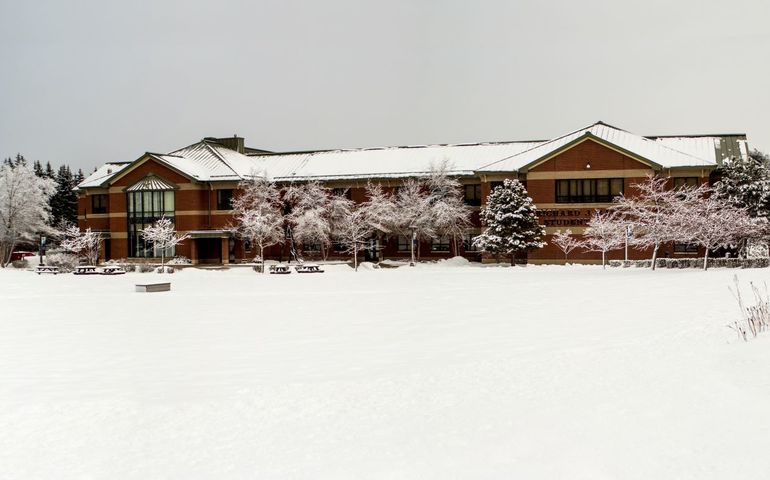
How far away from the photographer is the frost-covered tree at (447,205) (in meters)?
58.5

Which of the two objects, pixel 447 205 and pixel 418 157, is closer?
pixel 447 205

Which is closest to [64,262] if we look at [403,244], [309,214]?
[309,214]

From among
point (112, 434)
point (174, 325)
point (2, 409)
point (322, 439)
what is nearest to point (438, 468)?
point (322, 439)

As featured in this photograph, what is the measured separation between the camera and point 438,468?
371 inches

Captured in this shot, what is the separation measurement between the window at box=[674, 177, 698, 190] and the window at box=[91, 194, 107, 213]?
46679 mm

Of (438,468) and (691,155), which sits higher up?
(691,155)

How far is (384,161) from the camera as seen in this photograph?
66562 mm

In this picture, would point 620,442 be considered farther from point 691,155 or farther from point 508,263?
point 691,155

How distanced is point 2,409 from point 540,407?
836 cm

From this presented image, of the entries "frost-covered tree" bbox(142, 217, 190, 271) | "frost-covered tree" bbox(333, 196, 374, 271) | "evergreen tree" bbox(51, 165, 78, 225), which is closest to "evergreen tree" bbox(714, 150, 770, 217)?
"frost-covered tree" bbox(333, 196, 374, 271)

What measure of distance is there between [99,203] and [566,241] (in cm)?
4016

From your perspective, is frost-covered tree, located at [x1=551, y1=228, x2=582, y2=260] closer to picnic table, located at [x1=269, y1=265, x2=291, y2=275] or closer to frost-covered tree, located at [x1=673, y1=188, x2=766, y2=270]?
frost-covered tree, located at [x1=673, y1=188, x2=766, y2=270]

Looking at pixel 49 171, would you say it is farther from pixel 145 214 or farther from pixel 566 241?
pixel 566 241

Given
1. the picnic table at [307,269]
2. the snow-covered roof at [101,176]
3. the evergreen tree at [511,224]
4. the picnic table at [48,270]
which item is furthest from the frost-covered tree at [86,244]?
the evergreen tree at [511,224]
